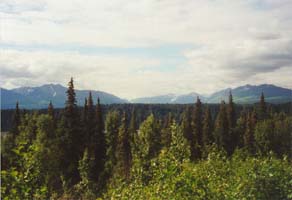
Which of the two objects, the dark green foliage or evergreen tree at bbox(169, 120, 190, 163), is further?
the dark green foliage

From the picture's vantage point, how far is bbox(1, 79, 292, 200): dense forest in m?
13.3

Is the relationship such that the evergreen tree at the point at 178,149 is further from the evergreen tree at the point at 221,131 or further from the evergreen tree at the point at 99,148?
the evergreen tree at the point at 221,131

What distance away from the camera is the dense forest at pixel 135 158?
13.3m

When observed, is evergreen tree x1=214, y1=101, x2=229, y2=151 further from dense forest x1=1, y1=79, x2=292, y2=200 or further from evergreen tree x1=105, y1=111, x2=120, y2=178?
evergreen tree x1=105, y1=111, x2=120, y2=178

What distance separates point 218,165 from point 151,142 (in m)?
56.0

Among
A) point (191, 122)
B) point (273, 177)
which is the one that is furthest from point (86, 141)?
point (273, 177)

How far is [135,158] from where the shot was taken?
41500 millimetres

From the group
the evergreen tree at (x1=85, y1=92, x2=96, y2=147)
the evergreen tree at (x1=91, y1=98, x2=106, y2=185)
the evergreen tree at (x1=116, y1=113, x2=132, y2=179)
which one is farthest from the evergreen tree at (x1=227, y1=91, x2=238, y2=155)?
the evergreen tree at (x1=85, y1=92, x2=96, y2=147)

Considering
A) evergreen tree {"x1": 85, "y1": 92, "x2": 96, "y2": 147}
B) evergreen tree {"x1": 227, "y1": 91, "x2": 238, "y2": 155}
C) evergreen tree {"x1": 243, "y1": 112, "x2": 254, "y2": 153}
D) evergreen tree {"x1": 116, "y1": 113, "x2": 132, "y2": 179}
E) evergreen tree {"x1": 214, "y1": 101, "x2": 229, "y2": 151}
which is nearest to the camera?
evergreen tree {"x1": 85, "y1": 92, "x2": 96, "y2": 147}

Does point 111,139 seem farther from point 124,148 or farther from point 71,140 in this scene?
point 71,140

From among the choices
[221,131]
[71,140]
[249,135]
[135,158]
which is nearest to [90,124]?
[71,140]

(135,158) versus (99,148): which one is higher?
(135,158)

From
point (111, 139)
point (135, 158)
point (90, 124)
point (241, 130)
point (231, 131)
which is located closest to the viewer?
point (135, 158)

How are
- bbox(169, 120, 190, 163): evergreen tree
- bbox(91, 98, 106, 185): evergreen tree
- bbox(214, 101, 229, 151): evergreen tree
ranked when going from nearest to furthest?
bbox(169, 120, 190, 163): evergreen tree < bbox(91, 98, 106, 185): evergreen tree < bbox(214, 101, 229, 151): evergreen tree
